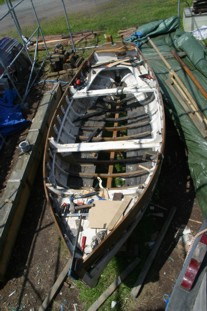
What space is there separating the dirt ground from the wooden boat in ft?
3.61

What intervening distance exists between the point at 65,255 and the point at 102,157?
3.05m

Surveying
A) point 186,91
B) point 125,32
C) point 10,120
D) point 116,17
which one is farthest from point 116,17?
point 10,120

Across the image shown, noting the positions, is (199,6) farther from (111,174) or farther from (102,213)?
(102,213)

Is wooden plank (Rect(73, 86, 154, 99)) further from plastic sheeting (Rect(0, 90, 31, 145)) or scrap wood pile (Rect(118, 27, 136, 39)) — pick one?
scrap wood pile (Rect(118, 27, 136, 39))

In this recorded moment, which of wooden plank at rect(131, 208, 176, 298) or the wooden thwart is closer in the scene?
wooden plank at rect(131, 208, 176, 298)

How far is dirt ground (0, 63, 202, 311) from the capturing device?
5840 mm

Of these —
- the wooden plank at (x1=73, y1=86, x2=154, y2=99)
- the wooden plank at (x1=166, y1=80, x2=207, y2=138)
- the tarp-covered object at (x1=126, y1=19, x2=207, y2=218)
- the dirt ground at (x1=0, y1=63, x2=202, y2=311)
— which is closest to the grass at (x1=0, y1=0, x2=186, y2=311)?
the tarp-covered object at (x1=126, y1=19, x2=207, y2=218)

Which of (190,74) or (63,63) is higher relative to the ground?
(63,63)

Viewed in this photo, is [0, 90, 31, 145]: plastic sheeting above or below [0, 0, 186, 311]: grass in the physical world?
below

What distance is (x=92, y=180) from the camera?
22.6 feet

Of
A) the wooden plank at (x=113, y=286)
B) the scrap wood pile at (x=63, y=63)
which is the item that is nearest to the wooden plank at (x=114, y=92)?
the scrap wood pile at (x=63, y=63)

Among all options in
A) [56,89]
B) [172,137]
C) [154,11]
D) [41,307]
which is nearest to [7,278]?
[41,307]

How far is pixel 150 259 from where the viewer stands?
6.11m

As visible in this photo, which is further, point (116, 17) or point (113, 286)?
point (116, 17)
